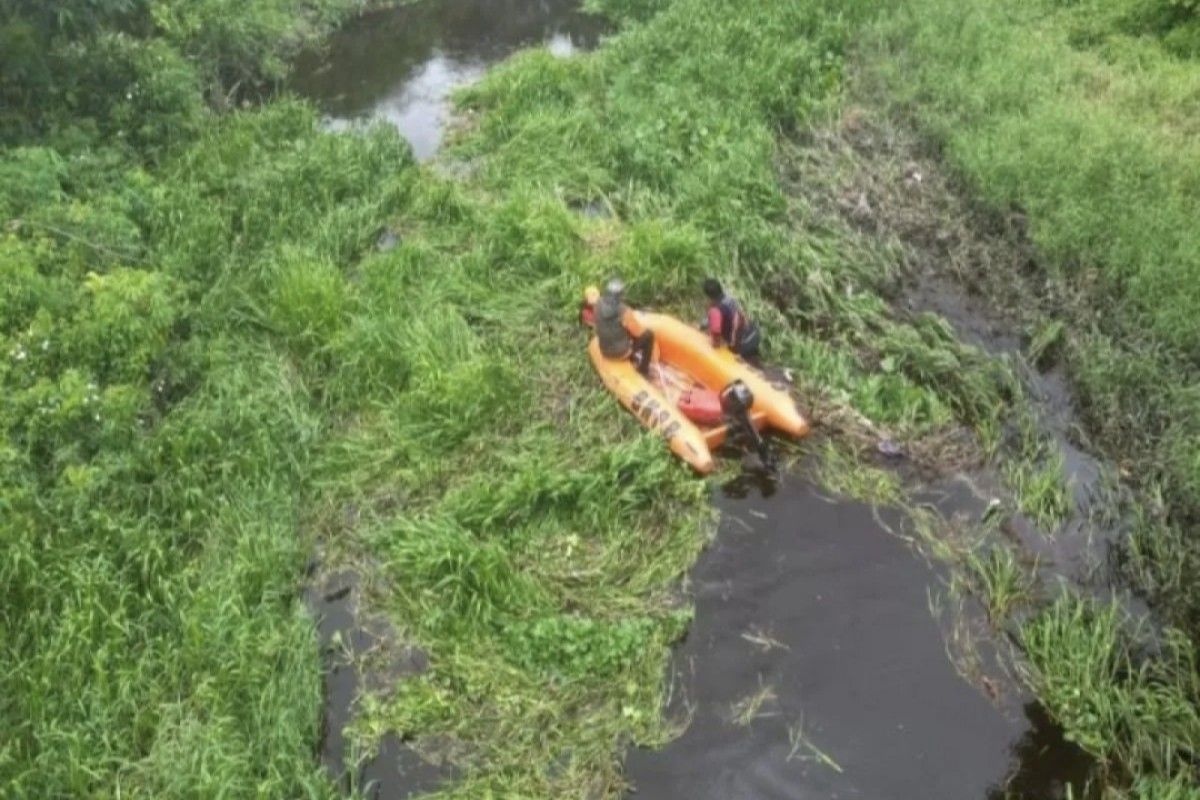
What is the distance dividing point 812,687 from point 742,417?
2382 millimetres

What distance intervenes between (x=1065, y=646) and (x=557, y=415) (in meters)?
4.51

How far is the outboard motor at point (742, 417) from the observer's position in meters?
8.71

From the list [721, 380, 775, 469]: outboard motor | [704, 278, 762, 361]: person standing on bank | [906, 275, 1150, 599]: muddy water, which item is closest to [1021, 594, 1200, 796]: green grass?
[906, 275, 1150, 599]: muddy water

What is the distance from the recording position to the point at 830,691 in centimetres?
723

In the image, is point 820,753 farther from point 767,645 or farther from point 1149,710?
point 1149,710

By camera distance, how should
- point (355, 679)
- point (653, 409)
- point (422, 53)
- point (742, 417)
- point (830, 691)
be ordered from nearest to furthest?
point (830, 691), point (355, 679), point (742, 417), point (653, 409), point (422, 53)

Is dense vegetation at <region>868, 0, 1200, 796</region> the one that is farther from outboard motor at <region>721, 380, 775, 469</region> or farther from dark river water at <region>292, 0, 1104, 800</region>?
outboard motor at <region>721, 380, 775, 469</region>

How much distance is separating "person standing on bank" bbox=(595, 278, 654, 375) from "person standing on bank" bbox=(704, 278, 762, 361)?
581 millimetres

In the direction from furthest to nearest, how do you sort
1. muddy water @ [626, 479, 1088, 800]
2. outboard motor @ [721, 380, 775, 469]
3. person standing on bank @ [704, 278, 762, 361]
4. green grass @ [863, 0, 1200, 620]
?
person standing on bank @ [704, 278, 762, 361], green grass @ [863, 0, 1200, 620], outboard motor @ [721, 380, 775, 469], muddy water @ [626, 479, 1088, 800]

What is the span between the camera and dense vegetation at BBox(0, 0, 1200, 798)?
22.9 feet

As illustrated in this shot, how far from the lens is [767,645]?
755cm

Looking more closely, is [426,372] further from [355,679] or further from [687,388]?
[355,679]

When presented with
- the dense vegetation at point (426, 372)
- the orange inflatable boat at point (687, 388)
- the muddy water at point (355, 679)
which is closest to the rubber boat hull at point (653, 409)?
the orange inflatable boat at point (687, 388)

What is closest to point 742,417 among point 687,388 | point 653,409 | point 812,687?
point 653,409
